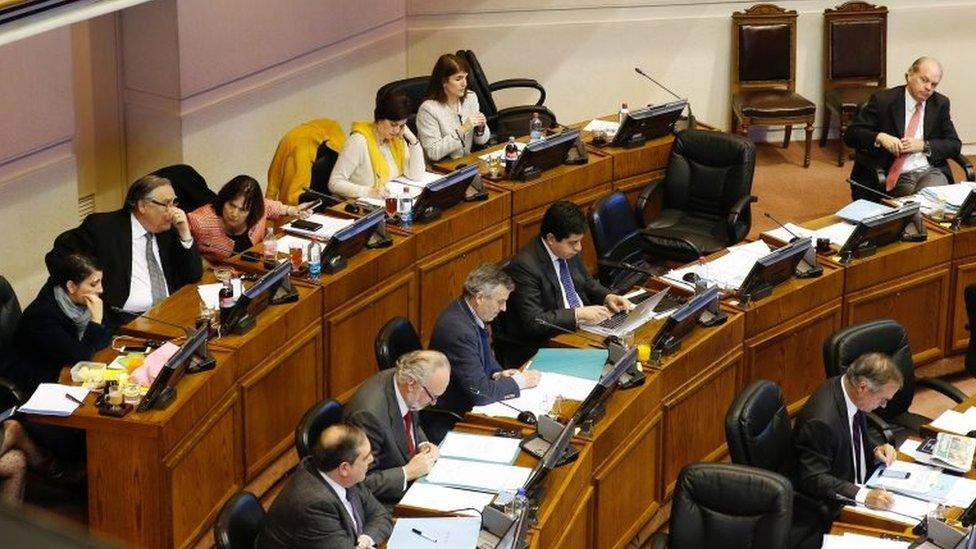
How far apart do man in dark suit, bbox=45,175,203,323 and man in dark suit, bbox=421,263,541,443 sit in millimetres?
1240

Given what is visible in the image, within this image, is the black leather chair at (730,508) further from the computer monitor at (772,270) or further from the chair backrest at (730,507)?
the computer monitor at (772,270)

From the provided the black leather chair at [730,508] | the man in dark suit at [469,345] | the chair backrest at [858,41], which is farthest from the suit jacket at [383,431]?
the chair backrest at [858,41]

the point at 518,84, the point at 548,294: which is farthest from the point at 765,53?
the point at 548,294

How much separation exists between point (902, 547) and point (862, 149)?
4.03 meters

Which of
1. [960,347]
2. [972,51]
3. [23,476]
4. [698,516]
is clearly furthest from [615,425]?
[972,51]

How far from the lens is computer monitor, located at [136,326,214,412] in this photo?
14.1 ft

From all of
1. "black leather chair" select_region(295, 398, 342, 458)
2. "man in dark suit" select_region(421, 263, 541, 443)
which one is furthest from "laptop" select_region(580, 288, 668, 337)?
"black leather chair" select_region(295, 398, 342, 458)

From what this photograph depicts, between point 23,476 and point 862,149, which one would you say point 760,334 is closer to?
point 862,149

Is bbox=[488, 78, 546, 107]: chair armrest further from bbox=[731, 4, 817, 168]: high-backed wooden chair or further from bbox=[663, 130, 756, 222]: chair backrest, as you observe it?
bbox=[663, 130, 756, 222]: chair backrest

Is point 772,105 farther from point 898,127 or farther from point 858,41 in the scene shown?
point 898,127

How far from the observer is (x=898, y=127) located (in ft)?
25.1

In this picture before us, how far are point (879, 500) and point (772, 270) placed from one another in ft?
5.16

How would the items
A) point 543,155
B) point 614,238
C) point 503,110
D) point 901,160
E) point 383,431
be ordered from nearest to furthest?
point 383,431 < point 614,238 < point 543,155 < point 901,160 < point 503,110

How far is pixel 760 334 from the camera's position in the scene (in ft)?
19.1
